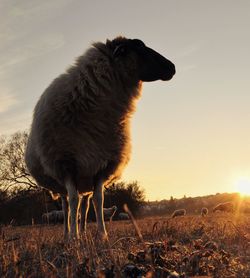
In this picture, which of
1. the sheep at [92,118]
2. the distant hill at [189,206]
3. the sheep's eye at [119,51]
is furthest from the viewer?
the distant hill at [189,206]

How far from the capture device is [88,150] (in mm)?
6180

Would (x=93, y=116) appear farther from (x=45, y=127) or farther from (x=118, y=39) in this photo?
(x=118, y=39)

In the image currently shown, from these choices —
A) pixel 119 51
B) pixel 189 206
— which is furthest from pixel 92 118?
pixel 189 206

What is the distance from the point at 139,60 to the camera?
23.2 feet

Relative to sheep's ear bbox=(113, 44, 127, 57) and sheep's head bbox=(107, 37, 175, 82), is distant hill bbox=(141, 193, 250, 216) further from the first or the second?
sheep's ear bbox=(113, 44, 127, 57)

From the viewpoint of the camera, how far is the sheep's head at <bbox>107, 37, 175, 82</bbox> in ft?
22.8

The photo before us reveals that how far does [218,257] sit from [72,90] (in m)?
4.09

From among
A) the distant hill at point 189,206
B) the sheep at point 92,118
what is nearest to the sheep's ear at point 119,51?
the sheep at point 92,118

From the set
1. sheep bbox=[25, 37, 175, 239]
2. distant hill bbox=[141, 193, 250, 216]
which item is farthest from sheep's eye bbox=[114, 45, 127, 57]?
distant hill bbox=[141, 193, 250, 216]

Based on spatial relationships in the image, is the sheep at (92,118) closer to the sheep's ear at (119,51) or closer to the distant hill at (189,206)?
Answer: the sheep's ear at (119,51)

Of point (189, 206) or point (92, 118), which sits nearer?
point (92, 118)

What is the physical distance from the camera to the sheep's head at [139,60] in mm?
6957

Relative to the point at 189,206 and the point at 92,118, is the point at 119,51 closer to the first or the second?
the point at 92,118

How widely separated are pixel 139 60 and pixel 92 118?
4.64ft
